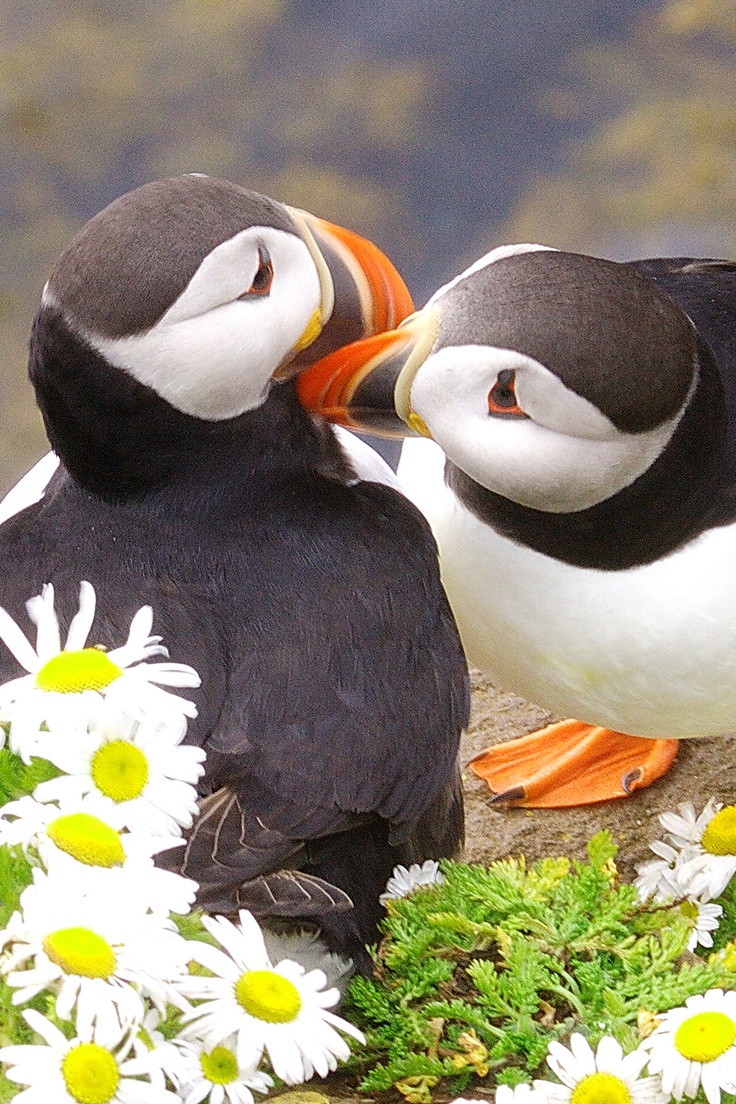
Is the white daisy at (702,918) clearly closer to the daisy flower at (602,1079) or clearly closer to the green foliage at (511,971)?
the green foliage at (511,971)

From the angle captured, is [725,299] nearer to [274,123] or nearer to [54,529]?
[54,529]

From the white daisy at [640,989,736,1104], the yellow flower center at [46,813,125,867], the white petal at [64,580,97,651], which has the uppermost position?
the white petal at [64,580,97,651]

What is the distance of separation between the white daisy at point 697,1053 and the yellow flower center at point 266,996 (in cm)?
51

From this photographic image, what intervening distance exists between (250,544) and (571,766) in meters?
1.55

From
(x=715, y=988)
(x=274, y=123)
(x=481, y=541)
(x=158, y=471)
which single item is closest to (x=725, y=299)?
(x=481, y=541)

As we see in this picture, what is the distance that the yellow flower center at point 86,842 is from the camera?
6.64ft

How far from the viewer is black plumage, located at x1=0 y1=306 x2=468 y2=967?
8.86ft

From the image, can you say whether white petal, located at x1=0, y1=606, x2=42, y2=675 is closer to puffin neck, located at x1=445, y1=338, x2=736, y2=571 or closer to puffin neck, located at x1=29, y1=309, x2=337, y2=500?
puffin neck, located at x1=29, y1=309, x2=337, y2=500

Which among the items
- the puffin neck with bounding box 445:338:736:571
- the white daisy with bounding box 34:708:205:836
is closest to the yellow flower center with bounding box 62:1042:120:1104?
the white daisy with bounding box 34:708:205:836

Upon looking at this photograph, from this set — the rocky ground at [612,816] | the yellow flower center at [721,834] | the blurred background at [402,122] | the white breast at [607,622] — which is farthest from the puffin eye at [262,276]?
the blurred background at [402,122]

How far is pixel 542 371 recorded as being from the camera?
9.05 ft

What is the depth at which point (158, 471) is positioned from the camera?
2.95 m

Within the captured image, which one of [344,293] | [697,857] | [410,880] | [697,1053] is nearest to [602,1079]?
[697,1053]

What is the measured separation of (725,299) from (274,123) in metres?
3.37
